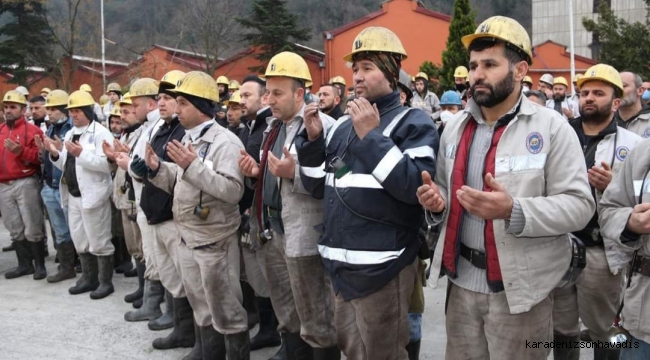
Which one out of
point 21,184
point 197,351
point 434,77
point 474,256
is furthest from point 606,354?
point 434,77

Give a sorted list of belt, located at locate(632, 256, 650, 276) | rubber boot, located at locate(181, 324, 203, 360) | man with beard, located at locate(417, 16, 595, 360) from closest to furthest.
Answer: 1. man with beard, located at locate(417, 16, 595, 360)
2. belt, located at locate(632, 256, 650, 276)
3. rubber boot, located at locate(181, 324, 203, 360)

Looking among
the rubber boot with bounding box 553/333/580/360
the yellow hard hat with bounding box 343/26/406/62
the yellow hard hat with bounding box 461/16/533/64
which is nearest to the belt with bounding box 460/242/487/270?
the yellow hard hat with bounding box 461/16/533/64

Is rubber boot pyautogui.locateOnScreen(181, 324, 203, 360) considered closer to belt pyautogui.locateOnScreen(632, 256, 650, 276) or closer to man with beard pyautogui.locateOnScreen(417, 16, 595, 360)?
man with beard pyautogui.locateOnScreen(417, 16, 595, 360)

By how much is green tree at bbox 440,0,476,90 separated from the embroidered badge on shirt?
17378 mm

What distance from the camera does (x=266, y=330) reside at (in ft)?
18.1

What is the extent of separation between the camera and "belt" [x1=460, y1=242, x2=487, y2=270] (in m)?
2.94

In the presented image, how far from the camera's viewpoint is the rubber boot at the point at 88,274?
7266 mm

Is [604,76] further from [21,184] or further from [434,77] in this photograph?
[434,77]

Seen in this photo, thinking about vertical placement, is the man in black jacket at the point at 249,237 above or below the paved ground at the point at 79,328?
above

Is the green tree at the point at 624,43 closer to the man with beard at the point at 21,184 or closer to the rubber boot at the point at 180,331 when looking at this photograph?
the man with beard at the point at 21,184

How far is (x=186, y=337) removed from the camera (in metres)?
5.48

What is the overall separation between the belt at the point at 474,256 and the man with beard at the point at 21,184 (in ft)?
22.2

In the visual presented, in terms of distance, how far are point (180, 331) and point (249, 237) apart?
1.36m

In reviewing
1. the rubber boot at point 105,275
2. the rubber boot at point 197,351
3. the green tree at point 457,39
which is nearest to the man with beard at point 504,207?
the rubber boot at point 197,351
